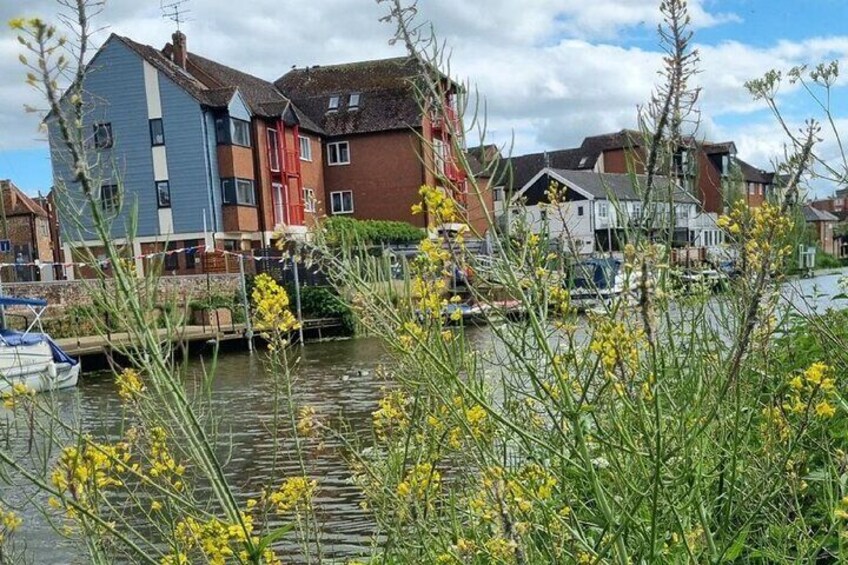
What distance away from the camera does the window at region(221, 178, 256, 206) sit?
33469 millimetres

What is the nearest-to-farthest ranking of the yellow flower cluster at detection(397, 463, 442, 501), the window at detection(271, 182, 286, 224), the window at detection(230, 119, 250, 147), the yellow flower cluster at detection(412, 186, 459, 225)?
the yellow flower cluster at detection(412, 186, 459, 225) < the yellow flower cluster at detection(397, 463, 442, 501) < the window at detection(230, 119, 250, 147) < the window at detection(271, 182, 286, 224)

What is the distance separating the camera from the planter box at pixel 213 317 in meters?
27.0

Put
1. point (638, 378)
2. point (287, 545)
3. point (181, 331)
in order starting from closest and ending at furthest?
point (181, 331) → point (638, 378) → point (287, 545)

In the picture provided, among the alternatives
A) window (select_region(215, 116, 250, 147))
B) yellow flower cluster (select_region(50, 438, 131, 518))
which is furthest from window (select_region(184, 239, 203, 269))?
yellow flower cluster (select_region(50, 438, 131, 518))

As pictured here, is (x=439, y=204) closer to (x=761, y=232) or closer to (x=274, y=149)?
(x=761, y=232)

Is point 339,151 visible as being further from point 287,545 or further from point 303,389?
point 287,545

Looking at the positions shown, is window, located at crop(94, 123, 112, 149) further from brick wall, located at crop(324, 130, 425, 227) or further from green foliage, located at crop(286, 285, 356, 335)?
brick wall, located at crop(324, 130, 425, 227)

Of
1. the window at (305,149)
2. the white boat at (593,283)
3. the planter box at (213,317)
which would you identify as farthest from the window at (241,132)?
the white boat at (593,283)

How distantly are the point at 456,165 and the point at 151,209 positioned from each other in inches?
1210

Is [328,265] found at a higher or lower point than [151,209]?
lower

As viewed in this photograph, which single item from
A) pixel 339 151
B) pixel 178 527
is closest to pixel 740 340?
pixel 178 527

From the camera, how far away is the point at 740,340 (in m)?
1.79

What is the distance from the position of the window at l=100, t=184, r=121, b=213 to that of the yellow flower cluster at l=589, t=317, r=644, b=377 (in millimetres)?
1206

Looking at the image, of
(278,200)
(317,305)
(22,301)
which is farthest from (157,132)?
(22,301)
